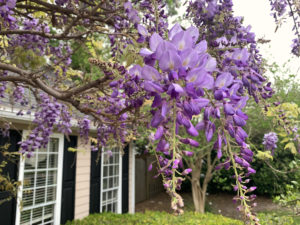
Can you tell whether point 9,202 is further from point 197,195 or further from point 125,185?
point 197,195

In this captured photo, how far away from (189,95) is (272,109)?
786 millimetres

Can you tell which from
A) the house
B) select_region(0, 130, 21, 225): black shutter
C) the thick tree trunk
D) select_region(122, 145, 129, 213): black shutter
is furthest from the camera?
the thick tree trunk

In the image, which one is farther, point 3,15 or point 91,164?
point 91,164

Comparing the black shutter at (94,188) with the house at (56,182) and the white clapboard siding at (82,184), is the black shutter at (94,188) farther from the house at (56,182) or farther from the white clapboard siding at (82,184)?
the white clapboard siding at (82,184)

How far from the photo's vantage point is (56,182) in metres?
5.07

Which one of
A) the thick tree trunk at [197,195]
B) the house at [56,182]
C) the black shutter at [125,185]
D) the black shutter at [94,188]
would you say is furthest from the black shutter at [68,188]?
the thick tree trunk at [197,195]

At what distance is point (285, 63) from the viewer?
795 cm

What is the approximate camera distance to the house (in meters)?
4.03

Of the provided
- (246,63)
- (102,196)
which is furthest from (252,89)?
(102,196)

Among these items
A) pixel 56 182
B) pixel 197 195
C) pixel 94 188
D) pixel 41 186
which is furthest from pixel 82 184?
pixel 197 195

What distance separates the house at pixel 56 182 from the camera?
403 centimetres

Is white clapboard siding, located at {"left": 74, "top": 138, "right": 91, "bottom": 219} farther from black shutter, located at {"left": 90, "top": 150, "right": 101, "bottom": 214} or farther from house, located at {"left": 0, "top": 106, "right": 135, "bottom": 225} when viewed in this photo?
black shutter, located at {"left": 90, "top": 150, "right": 101, "bottom": 214}

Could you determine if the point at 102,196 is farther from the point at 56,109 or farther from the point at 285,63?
the point at 285,63

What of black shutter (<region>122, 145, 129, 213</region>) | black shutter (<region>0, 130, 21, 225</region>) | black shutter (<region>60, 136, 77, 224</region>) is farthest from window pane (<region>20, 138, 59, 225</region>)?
black shutter (<region>122, 145, 129, 213</region>)
